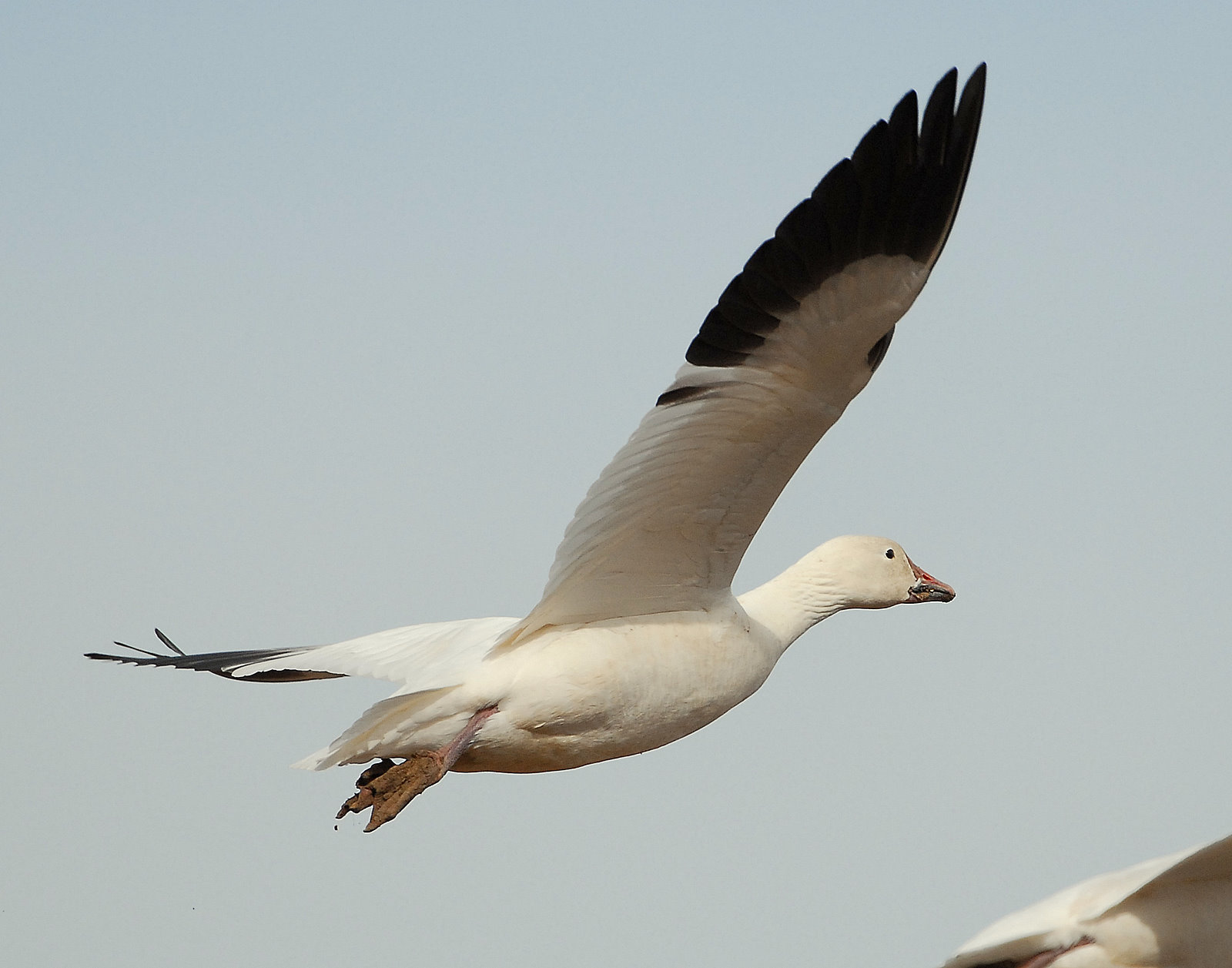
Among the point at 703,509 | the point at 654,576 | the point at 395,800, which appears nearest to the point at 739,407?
the point at 703,509

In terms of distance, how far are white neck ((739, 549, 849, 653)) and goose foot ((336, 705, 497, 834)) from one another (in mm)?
1706

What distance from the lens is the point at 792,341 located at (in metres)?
5.79

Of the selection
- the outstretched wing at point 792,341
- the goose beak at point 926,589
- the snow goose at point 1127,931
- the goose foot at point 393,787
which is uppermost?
the outstretched wing at point 792,341

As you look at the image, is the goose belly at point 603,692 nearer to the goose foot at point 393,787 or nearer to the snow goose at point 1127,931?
the goose foot at point 393,787

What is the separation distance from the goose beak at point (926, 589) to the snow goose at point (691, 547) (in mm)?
780

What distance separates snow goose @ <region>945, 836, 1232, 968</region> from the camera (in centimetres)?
515

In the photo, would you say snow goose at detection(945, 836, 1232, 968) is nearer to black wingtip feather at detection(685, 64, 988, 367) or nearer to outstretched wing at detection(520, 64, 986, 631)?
outstretched wing at detection(520, 64, 986, 631)

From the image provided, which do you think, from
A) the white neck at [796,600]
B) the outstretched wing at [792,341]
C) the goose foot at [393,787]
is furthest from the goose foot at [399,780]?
the white neck at [796,600]

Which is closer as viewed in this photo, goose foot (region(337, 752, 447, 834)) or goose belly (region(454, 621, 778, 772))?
goose foot (region(337, 752, 447, 834))

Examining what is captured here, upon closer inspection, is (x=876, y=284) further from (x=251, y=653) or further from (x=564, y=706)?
(x=251, y=653)

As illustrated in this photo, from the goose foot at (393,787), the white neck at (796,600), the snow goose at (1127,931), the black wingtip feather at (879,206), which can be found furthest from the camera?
the white neck at (796,600)

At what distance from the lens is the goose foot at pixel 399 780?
247 inches

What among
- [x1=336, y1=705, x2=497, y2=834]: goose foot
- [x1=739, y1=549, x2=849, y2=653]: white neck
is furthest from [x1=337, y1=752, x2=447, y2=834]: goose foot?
[x1=739, y1=549, x2=849, y2=653]: white neck

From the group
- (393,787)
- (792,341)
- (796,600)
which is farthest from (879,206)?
(393,787)
